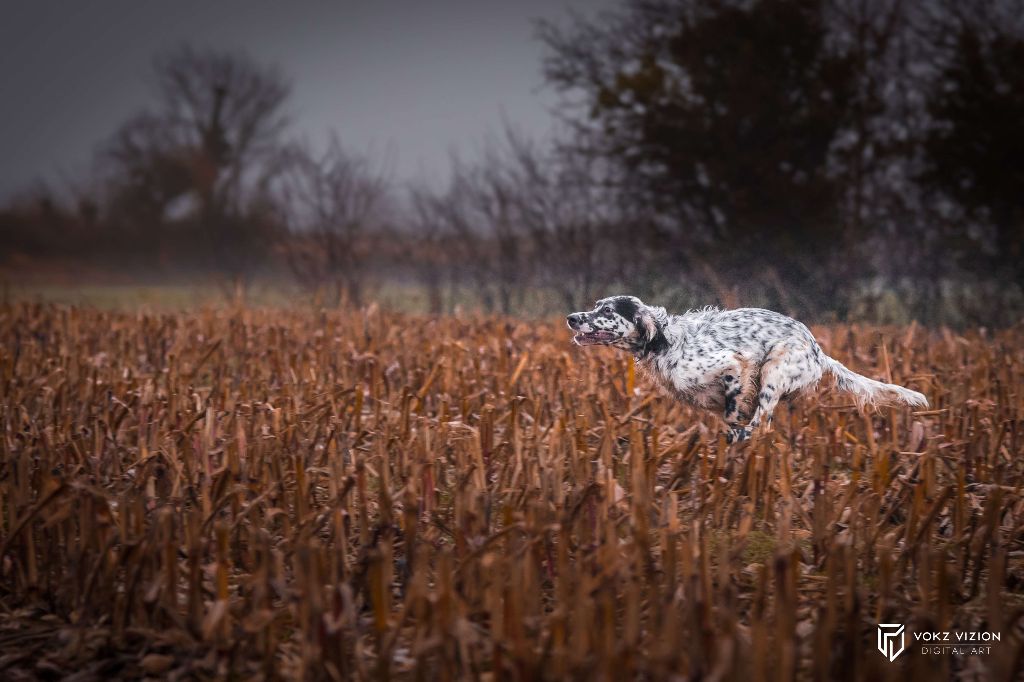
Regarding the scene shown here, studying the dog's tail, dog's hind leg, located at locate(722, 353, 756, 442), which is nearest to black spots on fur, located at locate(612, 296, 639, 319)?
dog's hind leg, located at locate(722, 353, 756, 442)

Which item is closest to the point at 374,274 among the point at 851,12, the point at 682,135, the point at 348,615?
the point at 682,135

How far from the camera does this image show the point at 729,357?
16.7ft

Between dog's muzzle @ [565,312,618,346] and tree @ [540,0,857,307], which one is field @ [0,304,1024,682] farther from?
tree @ [540,0,857,307]

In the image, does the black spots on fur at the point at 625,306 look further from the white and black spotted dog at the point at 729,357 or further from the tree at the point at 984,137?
the tree at the point at 984,137

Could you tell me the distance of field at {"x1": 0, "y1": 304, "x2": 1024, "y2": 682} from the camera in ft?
8.70

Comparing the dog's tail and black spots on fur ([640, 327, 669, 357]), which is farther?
black spots on fur ([640, 327, 669, 357])

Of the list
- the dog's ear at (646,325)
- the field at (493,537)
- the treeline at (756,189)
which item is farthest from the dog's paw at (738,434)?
the treeline at (756,189)

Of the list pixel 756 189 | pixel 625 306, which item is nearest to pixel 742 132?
pixel 756 189

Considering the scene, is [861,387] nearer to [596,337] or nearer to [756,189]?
[596,337]

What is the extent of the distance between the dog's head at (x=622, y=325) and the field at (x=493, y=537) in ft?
1.41

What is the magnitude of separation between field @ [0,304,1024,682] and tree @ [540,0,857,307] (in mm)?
9088

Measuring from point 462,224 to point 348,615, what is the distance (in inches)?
548

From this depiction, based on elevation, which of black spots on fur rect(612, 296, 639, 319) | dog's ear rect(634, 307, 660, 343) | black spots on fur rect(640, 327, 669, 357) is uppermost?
black spots on fur rect(612, 296, 639, 319)

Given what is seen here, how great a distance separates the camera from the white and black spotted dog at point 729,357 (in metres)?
5.09
